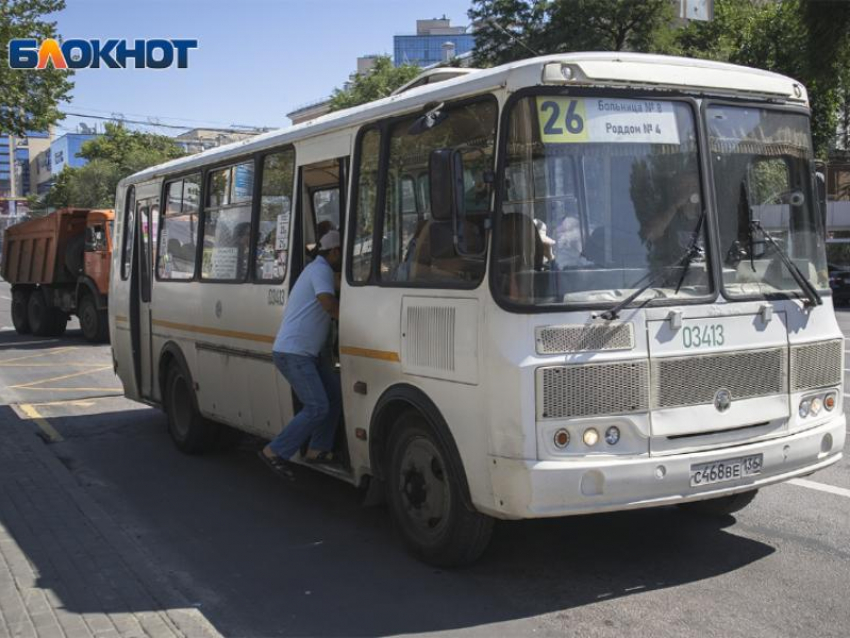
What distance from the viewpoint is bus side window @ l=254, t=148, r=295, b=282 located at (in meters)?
7.44

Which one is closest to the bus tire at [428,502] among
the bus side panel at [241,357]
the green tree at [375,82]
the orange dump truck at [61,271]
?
the bus side panel at [241,357]

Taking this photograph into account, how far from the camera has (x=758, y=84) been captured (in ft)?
18.5

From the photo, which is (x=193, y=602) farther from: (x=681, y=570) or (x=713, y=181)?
(x=713, y=181)

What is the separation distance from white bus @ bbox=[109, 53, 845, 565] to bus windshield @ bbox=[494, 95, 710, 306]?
11mm

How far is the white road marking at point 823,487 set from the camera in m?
6.94

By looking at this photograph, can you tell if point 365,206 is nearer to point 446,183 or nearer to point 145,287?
point 446,183

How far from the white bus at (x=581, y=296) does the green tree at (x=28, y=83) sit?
21.4 m

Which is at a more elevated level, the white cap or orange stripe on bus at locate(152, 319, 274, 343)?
the white cap

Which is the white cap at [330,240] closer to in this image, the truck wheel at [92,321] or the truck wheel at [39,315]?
the truck wheel at [92,321]

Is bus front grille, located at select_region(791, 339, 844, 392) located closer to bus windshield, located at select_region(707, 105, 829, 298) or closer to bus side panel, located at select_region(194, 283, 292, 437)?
bus windshield, located at select_region(707, 105, 829, 298)

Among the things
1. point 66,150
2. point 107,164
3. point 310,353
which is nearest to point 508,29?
point 310,353

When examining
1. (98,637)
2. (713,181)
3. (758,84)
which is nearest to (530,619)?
(98,637)

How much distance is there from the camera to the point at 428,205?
5789 mm

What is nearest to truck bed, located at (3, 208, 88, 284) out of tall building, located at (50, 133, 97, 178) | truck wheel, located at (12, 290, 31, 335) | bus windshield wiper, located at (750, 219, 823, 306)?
truck wheel, located at (12, 290, 31, 335)
